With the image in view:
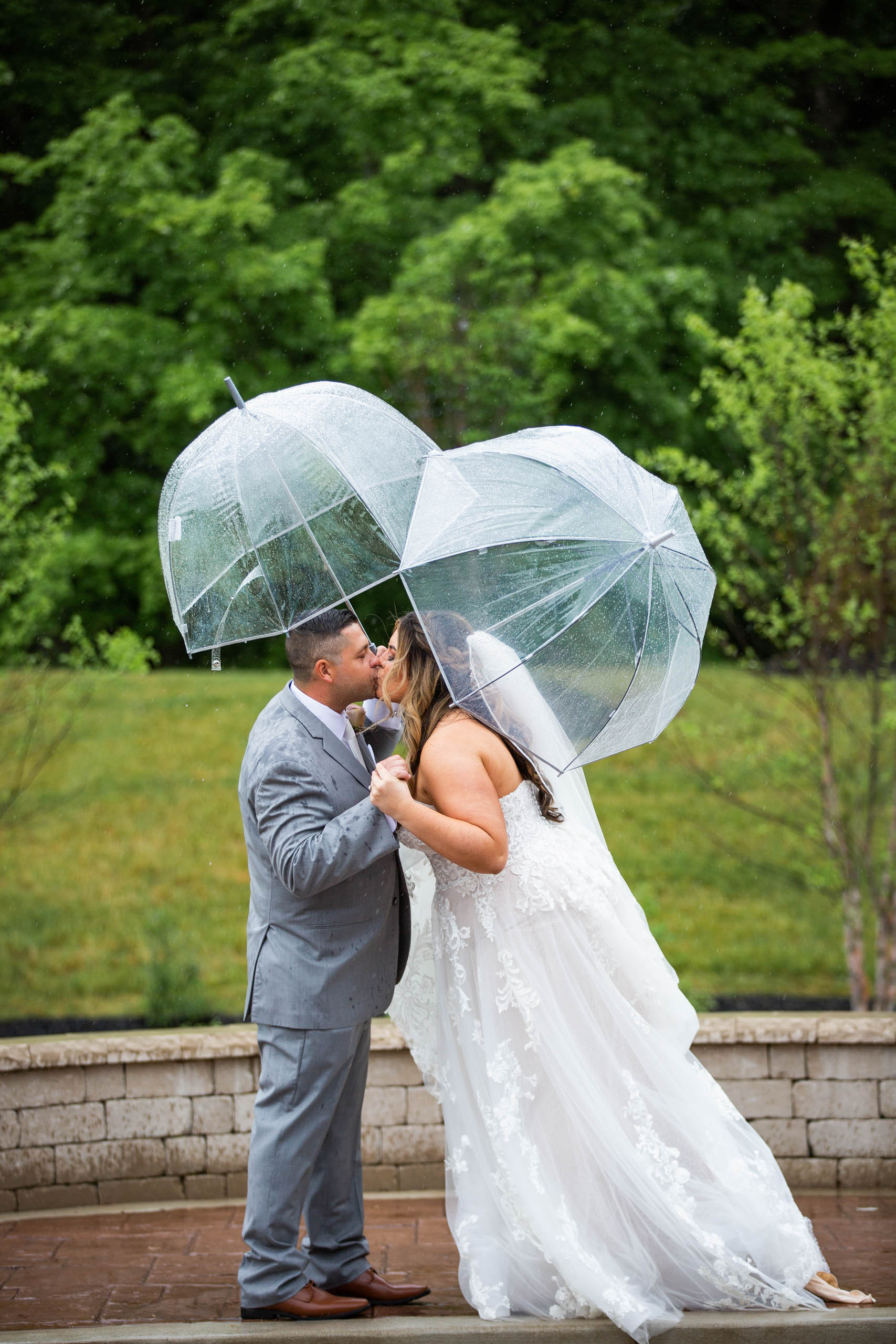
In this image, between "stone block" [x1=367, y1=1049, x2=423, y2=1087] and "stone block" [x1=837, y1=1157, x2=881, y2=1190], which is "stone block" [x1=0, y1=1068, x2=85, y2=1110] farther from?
"stone block" [x1=837, y1=1157, x2=881, y2=1190]

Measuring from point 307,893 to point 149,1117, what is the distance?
1991mm

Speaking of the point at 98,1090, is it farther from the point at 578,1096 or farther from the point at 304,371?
the point at 304,371

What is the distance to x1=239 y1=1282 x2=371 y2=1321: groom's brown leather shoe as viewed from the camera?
3270 millimetres

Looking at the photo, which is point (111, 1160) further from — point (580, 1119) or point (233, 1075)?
point (580, 1119)

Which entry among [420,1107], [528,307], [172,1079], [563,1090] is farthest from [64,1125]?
[528,307]

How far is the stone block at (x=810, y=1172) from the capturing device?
4.69 metres

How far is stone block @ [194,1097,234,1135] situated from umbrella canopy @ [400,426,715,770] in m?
2.46

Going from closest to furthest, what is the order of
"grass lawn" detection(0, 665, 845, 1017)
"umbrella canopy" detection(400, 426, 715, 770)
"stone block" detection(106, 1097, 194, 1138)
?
"umbrella canopy" detection(400, 426, 715, 770) < "stone block" detection(106, 1097, 194, 1138) < "grass lawn" detection(0, 665, 845, 1017)

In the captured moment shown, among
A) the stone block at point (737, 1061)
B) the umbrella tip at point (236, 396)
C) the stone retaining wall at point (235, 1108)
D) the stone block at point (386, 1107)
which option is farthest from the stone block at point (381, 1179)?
the umbrella tip at point (236, 396)

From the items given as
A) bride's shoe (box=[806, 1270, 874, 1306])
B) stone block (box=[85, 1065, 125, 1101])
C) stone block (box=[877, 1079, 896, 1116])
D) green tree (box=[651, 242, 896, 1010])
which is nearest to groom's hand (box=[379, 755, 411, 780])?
bride's shoe (box=[806, 1270, 874, 1306])

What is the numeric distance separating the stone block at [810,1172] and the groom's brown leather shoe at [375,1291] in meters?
1.79

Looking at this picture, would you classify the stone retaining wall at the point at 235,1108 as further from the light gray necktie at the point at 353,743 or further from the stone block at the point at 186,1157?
the light gray necktie at the point at 353,743

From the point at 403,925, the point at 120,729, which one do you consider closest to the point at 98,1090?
the point at 403,925

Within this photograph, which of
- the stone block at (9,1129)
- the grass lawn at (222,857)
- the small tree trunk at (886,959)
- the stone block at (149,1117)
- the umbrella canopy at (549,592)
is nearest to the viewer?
the umbrella canopy at (549,592)
